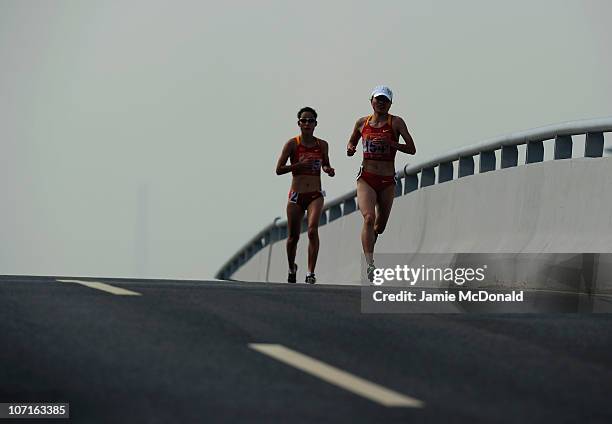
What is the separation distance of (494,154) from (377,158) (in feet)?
4.32

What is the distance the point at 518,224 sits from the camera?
1627 cm

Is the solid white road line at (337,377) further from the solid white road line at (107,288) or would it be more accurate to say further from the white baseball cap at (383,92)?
the white baseball cap at (383,92)

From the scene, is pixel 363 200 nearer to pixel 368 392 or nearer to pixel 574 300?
pixel 574 300

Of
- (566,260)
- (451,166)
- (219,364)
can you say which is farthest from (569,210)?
(219,364)

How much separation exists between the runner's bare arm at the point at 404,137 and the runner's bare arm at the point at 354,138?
1.35 ft

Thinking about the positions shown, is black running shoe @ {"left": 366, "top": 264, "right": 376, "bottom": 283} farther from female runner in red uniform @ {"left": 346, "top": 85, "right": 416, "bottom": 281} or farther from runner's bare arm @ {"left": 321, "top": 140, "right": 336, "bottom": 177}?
runner's bare arm @ {"left": 321, "top": 140, "right": 336, "bottom": 177}

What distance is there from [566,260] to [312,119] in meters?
5.65

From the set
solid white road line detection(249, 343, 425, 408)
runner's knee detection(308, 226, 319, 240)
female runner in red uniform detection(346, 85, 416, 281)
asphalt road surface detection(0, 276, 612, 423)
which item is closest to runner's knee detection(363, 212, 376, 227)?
female runner in red uniform detection(346, 85, 416, 281)

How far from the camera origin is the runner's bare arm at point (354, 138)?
1791cm

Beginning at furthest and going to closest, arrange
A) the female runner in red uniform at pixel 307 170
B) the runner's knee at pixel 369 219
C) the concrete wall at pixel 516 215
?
the female runner in red uniform at pixel 307 170
the runner's knee at pixel 369 219
the concrete wall at pixel 516 215

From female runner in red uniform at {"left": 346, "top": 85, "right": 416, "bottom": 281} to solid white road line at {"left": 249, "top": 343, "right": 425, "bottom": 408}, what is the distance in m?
8.46

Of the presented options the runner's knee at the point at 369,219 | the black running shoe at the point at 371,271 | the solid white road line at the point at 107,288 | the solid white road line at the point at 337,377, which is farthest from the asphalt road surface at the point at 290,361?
the runner's knee at the point at 369,219

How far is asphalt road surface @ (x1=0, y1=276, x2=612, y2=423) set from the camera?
6.95 meters

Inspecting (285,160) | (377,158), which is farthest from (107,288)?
(285,160)
